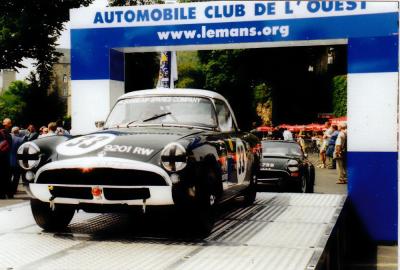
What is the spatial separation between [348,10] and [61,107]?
135 feet

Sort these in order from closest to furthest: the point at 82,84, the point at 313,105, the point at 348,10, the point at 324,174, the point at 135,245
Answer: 1. the point at 135,245
2. the point at 348,10
3. the point at 82,84
4. the point at 324,174
5. the point at 313,105

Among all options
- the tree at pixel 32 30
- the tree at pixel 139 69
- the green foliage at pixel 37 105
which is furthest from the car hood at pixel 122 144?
the tree at pixel 139 69

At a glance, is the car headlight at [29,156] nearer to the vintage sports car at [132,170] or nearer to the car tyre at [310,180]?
the vintage sports car at [132,170]

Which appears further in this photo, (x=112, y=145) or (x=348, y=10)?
(x=348, y=10)

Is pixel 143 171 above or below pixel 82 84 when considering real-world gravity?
below

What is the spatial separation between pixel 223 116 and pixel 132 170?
2280mm

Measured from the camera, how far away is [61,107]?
46.8 meters

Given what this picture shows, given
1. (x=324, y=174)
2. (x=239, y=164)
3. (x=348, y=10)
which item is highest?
(x=348, y=10)

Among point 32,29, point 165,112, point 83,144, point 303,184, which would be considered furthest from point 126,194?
point 32,29

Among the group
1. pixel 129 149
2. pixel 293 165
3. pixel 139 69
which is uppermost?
pixel 139 69

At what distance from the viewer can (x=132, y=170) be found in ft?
17.0

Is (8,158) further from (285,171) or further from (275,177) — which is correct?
(285,171)

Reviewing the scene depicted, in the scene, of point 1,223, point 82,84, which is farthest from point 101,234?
point 82,84

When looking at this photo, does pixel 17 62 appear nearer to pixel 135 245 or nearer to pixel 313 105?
pixel 135 245
